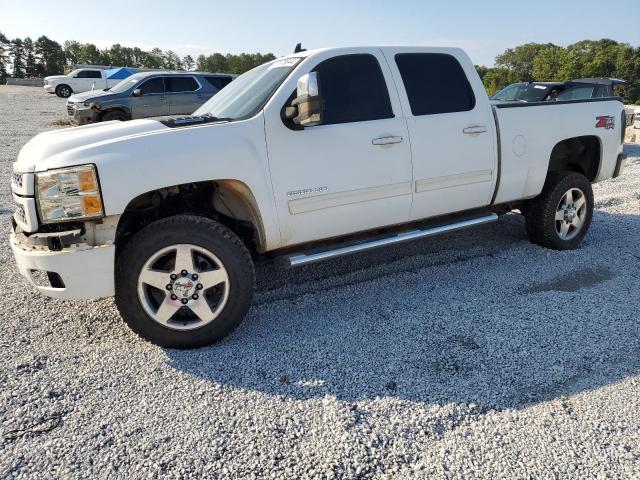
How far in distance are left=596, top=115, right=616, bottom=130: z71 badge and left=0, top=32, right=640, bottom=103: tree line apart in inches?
1341

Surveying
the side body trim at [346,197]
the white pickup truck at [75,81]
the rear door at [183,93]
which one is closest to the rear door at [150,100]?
the rear door at [183,93]

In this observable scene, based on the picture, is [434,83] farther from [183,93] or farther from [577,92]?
[183,93]

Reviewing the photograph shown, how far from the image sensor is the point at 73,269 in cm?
300

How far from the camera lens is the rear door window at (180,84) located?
14367 mm

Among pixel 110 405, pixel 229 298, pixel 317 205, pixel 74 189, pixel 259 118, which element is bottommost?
pixel 110 405

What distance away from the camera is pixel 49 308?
3877mm

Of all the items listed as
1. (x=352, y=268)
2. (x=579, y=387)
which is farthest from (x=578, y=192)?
(x=579, y=387)

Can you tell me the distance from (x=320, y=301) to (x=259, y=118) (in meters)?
1.54

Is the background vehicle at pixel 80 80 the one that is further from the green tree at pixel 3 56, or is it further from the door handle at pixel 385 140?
the green tree at pixel 3 56

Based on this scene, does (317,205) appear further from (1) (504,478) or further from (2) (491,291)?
(1) (504,478)

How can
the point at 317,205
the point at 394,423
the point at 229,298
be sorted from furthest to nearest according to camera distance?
A: the point at 317,205, the point at 229,298, the point at 394,423

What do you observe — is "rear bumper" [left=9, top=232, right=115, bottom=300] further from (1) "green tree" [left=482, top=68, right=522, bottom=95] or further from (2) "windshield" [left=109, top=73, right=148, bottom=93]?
(1) "green tree" [left=482, top=68, right=522, bottom=95]

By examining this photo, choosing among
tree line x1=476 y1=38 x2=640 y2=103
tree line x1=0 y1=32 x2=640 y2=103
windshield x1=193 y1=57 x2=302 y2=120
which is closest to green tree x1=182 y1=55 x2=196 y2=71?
tree line x1=0 y1=32 x2=640 y2=103

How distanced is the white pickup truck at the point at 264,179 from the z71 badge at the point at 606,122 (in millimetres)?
604
